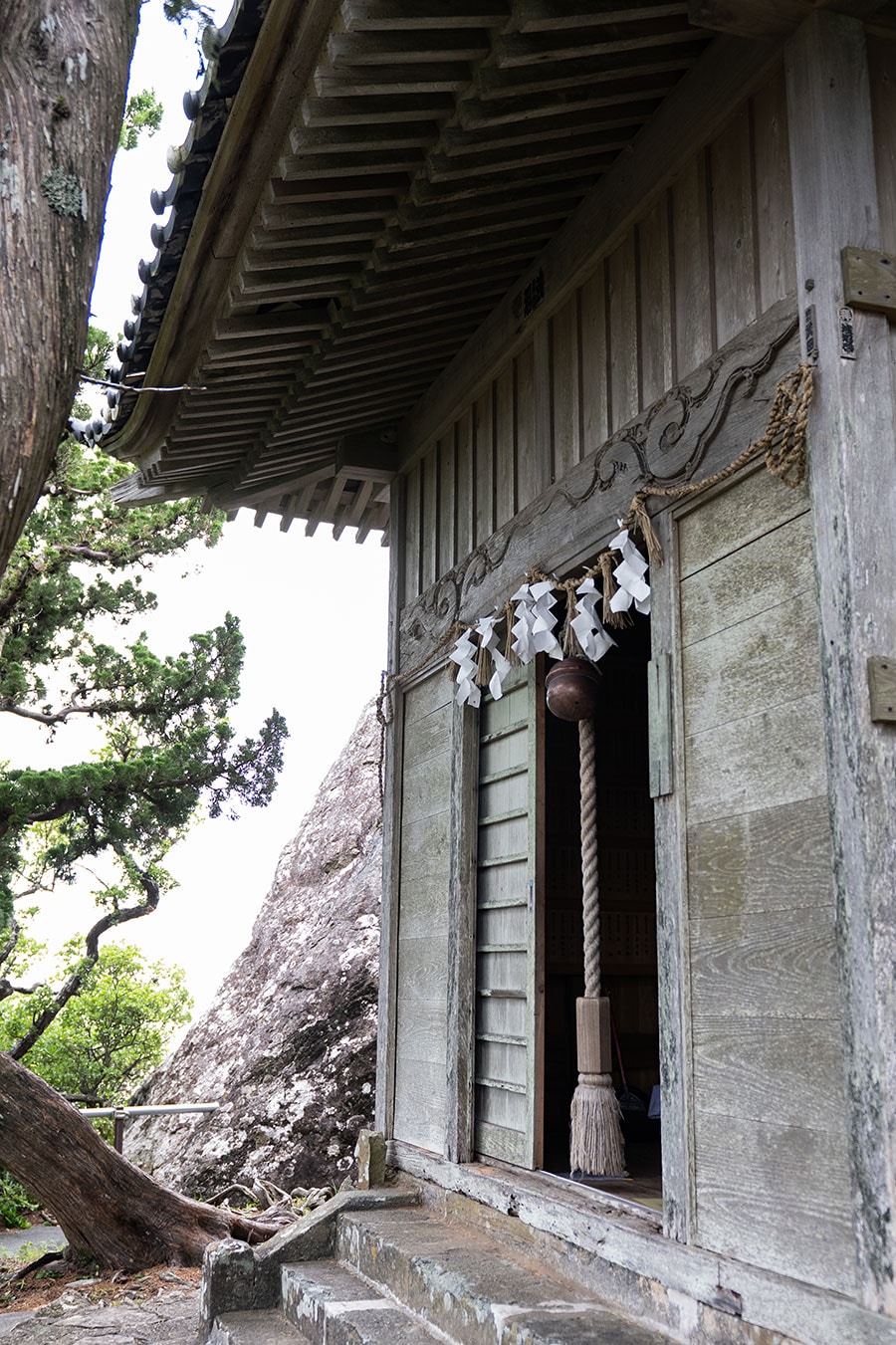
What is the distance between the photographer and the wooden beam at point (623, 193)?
3.60 m

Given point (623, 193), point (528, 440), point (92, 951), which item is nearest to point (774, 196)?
point (623, 193)

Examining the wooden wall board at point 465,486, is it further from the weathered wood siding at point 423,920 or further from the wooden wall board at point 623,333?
the wooden wall board at point 623,333

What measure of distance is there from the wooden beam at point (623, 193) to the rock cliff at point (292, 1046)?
239 inches

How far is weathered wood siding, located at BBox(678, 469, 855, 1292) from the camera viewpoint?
278cm

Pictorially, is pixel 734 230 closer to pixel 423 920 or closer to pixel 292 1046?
pixel 423 920

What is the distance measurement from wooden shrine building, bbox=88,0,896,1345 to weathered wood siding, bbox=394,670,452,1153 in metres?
0.03

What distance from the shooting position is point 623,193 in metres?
4.21

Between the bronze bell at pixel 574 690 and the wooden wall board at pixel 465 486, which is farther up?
the wooden wall board at pixel 465 486

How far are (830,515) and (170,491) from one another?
4550 millimetres

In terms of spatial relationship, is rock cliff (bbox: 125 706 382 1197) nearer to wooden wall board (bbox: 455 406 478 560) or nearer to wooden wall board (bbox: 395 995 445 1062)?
wooden wall board (bbox: 395 995 445 1062)

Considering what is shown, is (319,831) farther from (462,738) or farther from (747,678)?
(747,678)

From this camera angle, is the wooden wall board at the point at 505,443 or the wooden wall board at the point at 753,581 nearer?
the wooden wall board at the point at 753,581

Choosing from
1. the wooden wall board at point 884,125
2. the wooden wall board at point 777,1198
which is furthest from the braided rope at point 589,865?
the wooden wall board at point 884,125

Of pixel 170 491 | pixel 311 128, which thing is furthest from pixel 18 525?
pixel 170 491
